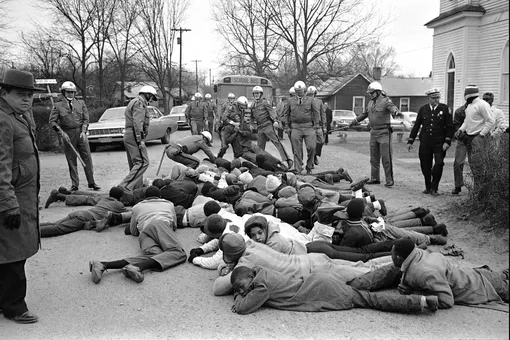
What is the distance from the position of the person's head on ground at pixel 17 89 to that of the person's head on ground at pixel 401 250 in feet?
11.5

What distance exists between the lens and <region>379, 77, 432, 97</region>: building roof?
56188 mm

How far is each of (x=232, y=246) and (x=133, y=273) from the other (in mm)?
1160

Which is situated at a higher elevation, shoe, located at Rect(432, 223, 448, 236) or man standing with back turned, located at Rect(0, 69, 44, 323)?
man standing with back turned, located at Rect(0, 69, 44, 323)

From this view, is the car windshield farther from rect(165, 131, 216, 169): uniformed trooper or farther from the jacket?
the jacket

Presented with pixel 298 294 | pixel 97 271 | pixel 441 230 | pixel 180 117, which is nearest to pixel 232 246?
pixel 298 294

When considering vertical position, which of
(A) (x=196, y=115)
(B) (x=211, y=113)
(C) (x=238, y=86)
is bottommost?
(A) (x=196, y=115)

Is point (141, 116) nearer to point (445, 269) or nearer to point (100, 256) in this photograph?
point (100, 256)

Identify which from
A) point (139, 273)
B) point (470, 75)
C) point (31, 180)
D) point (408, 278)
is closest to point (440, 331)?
point (408, 278)

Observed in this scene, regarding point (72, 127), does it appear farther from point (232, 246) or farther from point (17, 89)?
point (232, 246)

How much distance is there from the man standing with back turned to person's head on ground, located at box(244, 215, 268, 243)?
6.99 feet

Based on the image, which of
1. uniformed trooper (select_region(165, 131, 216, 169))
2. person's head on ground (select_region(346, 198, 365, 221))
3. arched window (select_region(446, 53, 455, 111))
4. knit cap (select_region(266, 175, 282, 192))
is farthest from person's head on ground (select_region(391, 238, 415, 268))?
arched window (select_region(446, 53, 455, 111))

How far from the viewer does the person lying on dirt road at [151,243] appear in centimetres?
553

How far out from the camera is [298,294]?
186 inches

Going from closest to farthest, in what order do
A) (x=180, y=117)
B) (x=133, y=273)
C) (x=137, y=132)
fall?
(x=133, y=273) < (x=137, y=132) < (x=180, y=117)
